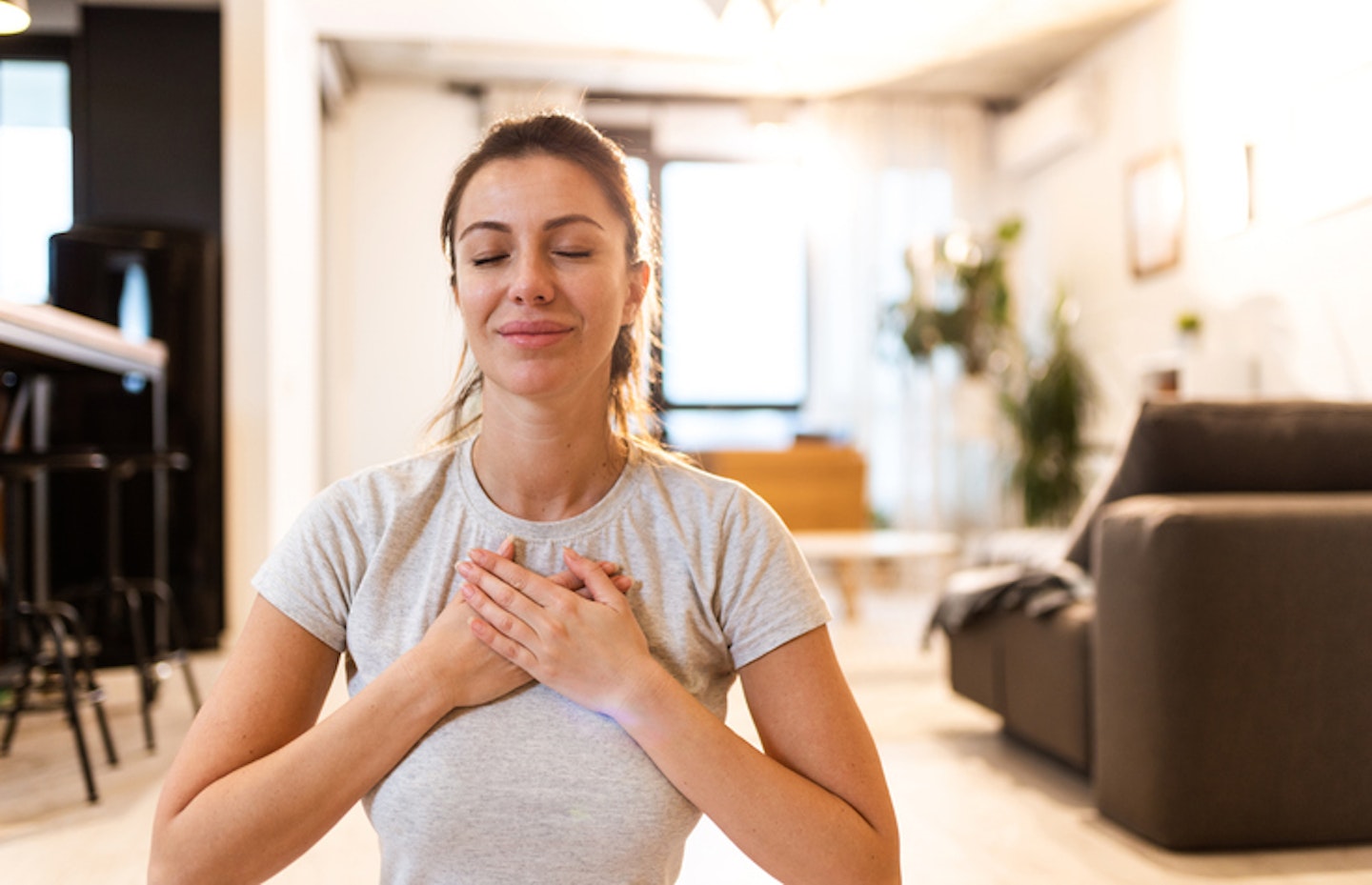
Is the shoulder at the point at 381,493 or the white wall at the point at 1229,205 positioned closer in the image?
the shoulder at the point at 381,493

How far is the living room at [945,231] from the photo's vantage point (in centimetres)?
300

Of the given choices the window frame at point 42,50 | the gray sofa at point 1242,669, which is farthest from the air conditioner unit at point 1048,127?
the window frame at point 42,50

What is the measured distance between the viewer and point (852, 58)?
21.2 feet

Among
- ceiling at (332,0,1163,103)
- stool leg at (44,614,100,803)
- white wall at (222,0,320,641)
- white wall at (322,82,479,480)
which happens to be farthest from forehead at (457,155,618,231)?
white wall at (322,82,479,480)

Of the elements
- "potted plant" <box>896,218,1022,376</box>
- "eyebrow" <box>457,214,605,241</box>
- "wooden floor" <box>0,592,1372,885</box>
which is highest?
"potted plant" <box>896,218,1022,376</box>

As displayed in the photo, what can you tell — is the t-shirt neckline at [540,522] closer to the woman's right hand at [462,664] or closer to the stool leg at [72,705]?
the woman's right hand at [462,664]

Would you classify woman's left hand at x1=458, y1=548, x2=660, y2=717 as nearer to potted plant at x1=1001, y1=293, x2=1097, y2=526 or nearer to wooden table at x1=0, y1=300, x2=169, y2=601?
wooden table at x1=0, y1=300, x2=169, y2=601

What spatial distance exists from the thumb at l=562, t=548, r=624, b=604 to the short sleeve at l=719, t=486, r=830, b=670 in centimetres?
11

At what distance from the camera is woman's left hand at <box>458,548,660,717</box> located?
916 millimetres

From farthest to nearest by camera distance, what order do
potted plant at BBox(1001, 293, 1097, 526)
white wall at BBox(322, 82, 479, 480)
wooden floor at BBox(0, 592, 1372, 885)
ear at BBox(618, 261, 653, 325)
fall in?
white wall at BBox(322, 82, 479, 480) < potted plant at BBox(1001, 293, 1097, 526) < wooden floor at BBox(0, 592, 1372, 885) < ear at BBox(618, 261, 653, 325)

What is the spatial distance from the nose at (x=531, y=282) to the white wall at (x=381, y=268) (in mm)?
6065

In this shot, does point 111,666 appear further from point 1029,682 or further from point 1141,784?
point 1141,784

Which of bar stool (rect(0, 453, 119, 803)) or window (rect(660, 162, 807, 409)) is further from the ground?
window (rect(660, 162, 807, 409))

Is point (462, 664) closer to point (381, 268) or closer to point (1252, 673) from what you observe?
point (1252, 673)
